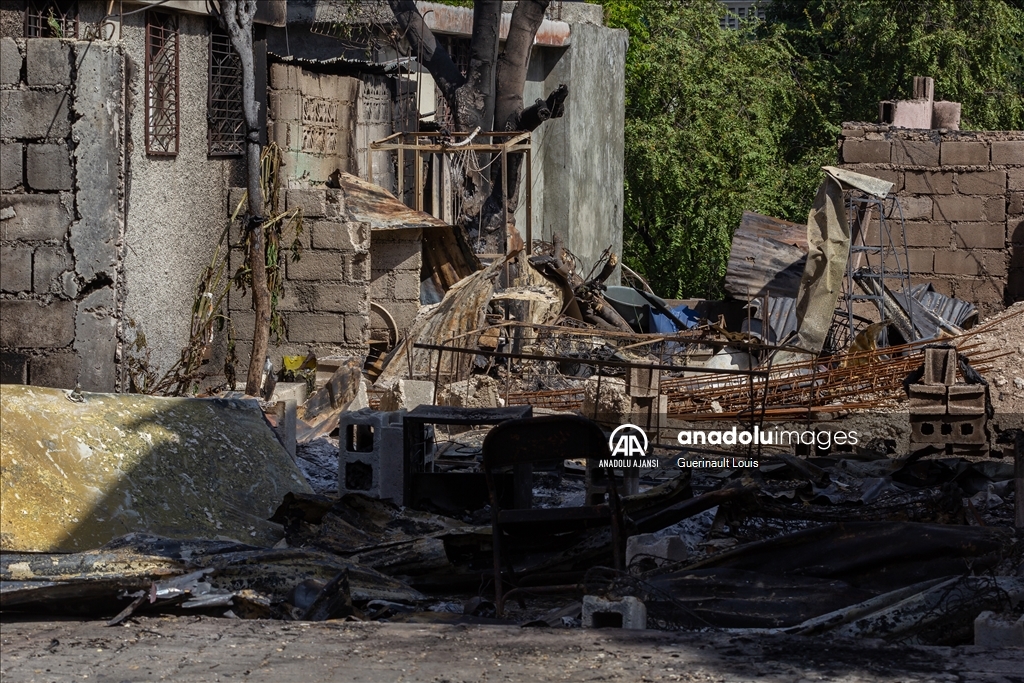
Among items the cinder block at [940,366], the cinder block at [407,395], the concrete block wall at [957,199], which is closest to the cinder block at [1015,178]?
the concrete block wall at [957,199]

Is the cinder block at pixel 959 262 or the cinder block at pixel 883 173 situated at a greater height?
the cinder block at pixel 883 173

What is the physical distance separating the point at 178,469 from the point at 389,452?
116cm

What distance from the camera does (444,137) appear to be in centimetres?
1438

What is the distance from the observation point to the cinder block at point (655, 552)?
531 cm

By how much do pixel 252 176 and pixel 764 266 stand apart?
745cm

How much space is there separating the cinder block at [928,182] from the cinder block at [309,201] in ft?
21.6

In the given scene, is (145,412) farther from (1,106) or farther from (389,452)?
(1,106)

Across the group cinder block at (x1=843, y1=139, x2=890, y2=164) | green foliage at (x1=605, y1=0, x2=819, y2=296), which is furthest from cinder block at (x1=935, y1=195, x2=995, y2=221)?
green foliage at (x1=605, y1=0, x2=819, y2=296)

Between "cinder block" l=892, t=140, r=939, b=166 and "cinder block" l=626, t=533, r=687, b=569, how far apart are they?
9.68 meters

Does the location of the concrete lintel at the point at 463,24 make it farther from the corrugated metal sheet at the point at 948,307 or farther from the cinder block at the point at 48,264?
the cinder block at the point at 48,264

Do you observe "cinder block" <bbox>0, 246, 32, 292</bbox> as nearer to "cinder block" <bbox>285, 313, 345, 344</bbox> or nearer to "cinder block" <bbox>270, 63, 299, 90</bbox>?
"cinder block" <bbox>285, 313, 345, 344</bbox>

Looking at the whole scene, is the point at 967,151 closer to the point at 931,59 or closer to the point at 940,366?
the point at 940,366

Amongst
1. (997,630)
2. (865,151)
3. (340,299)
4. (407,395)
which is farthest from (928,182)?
(997,630)

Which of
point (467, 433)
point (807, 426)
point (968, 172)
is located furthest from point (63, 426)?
point (968, 172)
